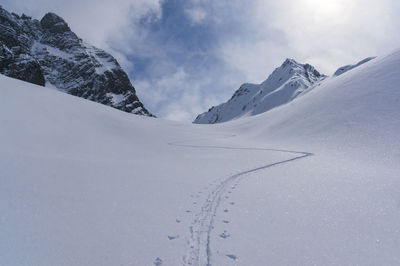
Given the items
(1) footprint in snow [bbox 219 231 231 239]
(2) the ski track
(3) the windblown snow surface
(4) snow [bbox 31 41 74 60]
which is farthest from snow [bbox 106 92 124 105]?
(1) footprint in snow [bbox 219 231 231 239]

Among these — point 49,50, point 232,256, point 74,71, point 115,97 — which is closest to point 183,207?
point 232,256

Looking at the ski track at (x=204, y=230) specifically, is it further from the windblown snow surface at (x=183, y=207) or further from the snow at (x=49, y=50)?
the snow at (x=49, y=50)

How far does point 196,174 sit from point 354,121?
54.4ft

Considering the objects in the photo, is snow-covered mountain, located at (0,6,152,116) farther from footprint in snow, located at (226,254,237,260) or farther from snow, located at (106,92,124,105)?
footprint in snow, located at (226,254,237,260)

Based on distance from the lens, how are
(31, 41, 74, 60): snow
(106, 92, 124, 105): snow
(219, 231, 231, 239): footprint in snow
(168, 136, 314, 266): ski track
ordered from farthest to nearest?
1. (31, 41, 74, 60): snow
2. (106, 92, 124, 105): snow
3. (219, 231, 231, 239): footprint in snow
4. (168, 136, 314, 266): ski track

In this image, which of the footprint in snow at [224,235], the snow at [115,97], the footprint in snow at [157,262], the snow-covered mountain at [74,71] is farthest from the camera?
the snow at [115,97]

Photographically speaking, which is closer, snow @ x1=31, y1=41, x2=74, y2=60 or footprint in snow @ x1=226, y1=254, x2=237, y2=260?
footprint in snow @ x1=226, y1=254, x2=237, y2=260

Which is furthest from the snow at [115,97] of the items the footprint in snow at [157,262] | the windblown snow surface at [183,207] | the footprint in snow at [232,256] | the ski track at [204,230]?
the footprint in snow at [232,256]

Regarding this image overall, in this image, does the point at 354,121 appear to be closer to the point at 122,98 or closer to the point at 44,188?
the point at 44,188

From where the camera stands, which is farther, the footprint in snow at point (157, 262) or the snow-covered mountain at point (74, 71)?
the snow-covered mountain at point (74, 71)

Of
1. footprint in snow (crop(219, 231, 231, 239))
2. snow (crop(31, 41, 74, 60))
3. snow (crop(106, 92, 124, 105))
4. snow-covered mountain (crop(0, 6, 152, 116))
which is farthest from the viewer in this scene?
snow (crop(31, 41, 74, 60))

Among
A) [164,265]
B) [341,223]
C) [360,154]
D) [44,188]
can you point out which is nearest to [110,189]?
[44,188]

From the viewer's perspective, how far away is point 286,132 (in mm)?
23125

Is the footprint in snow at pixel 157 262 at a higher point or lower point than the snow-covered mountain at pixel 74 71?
lower
